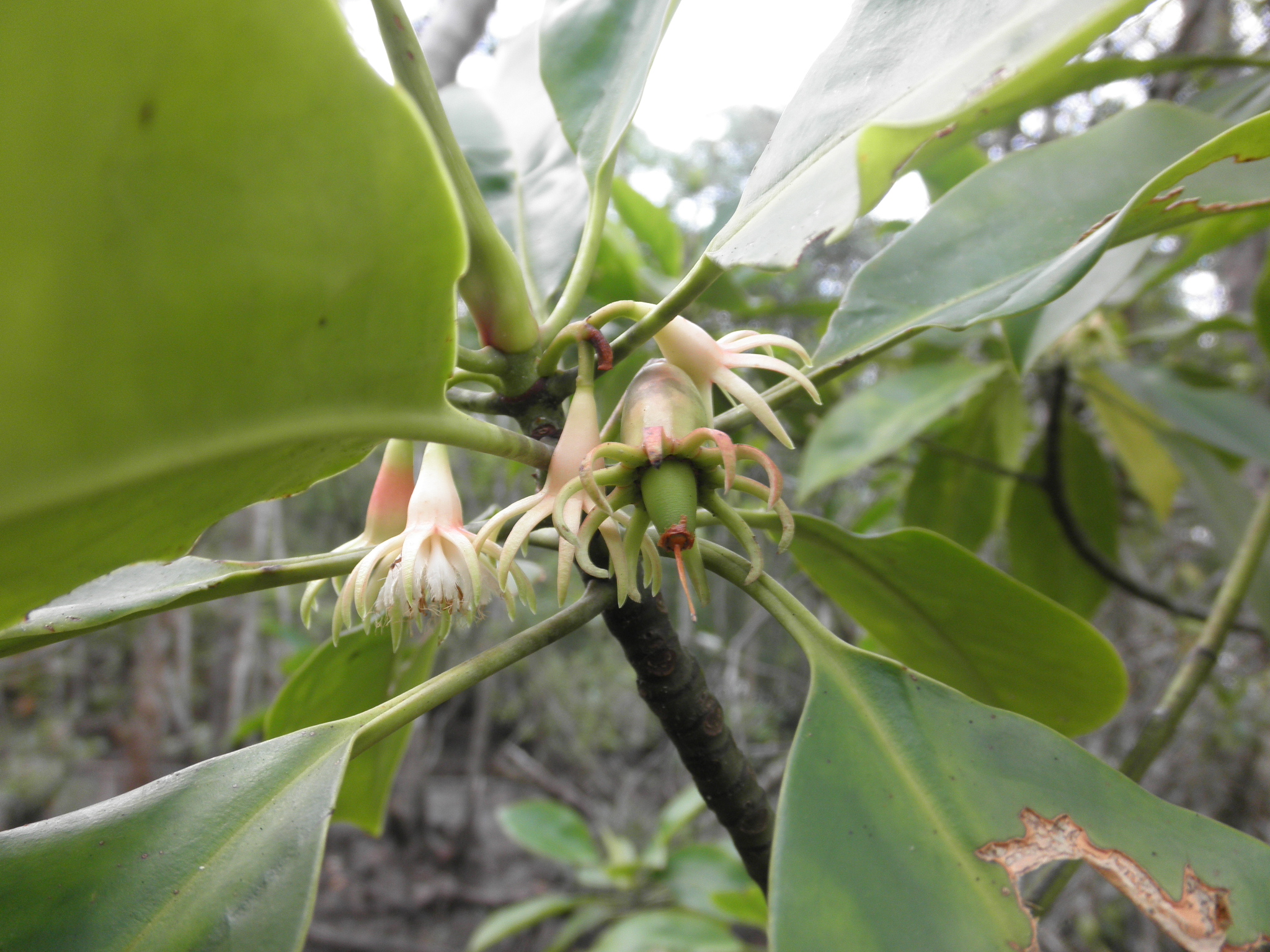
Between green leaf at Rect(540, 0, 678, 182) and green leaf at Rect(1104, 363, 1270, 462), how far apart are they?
944mm

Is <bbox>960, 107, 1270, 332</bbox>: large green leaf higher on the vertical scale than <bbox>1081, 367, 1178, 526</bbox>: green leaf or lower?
higher

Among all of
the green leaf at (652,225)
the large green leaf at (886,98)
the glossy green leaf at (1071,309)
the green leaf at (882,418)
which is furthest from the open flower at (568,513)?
the green leaf at (652,225)

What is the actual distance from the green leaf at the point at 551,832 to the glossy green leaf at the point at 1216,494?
1.45 m

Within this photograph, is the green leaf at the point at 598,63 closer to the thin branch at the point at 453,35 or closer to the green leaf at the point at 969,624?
the green leaf at the point at 969,624

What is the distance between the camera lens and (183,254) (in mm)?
264

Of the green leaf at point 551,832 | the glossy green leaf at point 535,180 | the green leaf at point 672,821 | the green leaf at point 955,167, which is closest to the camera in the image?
the glossy green leaf at point 535,180

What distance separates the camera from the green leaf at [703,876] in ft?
5.15

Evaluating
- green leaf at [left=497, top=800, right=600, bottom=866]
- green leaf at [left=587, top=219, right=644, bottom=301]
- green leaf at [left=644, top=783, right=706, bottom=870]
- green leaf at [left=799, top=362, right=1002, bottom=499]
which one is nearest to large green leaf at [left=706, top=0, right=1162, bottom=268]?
green leaf at [left=799, top=362, right=1002, bottom=499]

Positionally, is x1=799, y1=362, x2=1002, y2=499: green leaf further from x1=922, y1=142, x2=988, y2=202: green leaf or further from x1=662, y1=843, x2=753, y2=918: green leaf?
x1=662, y1=843, x2=753, y2=918: green leaf

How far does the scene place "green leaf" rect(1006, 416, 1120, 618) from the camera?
1283mm

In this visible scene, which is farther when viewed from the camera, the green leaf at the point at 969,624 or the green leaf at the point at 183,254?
the green leaf at the point at 969,624

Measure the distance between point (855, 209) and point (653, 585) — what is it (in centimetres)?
25

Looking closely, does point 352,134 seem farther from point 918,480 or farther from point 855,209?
point 918,480

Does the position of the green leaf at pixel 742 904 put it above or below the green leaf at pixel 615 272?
below
